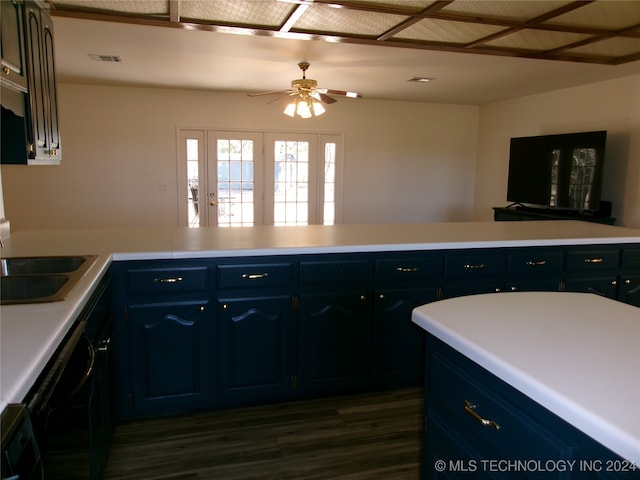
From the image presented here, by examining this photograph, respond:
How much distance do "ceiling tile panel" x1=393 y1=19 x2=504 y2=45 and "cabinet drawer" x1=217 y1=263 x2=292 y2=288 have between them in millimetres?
2174

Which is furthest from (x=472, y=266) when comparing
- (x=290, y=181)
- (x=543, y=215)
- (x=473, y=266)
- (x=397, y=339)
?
(x=290, y=181)

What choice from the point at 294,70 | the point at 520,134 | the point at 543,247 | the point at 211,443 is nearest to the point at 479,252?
the point at 543,247

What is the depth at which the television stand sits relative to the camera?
5501mm

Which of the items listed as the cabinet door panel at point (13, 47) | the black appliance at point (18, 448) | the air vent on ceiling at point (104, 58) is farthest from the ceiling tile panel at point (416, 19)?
the black appliance at point (18, 448)

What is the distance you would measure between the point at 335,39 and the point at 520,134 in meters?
4.06

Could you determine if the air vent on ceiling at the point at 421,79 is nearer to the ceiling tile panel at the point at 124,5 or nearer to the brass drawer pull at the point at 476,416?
the ceiling tile panel at the point at 124,5

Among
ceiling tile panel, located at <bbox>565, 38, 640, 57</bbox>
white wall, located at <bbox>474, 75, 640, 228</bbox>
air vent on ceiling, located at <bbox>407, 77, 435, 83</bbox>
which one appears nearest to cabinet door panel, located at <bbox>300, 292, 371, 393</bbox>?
ceiling tile panel, located at <bbox>565, 38, 640, 57</bbox>

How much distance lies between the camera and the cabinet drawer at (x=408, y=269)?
271 cm

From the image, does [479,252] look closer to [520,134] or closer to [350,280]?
[350,280]

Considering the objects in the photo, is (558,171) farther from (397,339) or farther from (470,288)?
(397,339)

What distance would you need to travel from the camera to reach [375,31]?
3.73m

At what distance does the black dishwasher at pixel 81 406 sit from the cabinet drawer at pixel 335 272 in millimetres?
982

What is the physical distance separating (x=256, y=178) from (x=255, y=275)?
471 cm

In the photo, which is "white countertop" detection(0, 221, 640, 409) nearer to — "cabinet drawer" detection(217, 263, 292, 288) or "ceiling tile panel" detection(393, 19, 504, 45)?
"cabinet drawer" detection(217, 263, 292, 288)
